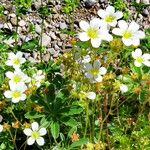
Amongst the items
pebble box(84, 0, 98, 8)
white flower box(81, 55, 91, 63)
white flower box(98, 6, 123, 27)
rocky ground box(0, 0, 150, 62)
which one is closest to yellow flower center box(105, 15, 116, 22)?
white flower box(98, 6, 123, 27)

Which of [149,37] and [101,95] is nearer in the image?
[101,95]

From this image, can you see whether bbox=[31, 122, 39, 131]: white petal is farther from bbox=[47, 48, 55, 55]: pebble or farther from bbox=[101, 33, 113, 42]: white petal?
bbox=[47, 48, 55, 55]: pebble

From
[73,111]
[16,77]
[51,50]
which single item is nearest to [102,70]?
[73,111]

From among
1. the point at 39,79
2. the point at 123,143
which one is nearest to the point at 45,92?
the point at 39,79

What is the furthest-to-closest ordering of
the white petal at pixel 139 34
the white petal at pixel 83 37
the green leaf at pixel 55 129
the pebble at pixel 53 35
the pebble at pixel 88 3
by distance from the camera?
the pebble at pixel 88 3 → the pebble at pixel 53 35 → the green leaf at pixel 55 129 → the white petal at pixel 139 34 → the white petal at pixel 83 37

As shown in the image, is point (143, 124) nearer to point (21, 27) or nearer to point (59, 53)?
point (59, 53)

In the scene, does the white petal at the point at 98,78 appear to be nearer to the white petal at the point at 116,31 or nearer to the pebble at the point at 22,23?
the white petal at the point at 116,31

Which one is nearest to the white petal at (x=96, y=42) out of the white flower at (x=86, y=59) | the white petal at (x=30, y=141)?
the white flower at (x=86, y=59)
